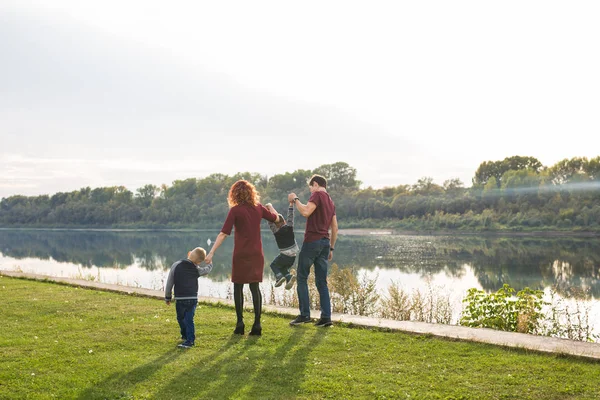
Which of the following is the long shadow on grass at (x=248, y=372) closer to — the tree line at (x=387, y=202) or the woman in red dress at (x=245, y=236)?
the woman in red dress at (x=245, y=236)

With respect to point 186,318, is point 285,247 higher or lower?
higher

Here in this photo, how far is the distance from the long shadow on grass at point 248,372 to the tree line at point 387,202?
62.1m

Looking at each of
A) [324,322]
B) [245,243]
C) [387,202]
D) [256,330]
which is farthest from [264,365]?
[387,202]

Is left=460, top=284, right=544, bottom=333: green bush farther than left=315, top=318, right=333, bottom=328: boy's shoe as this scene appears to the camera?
Yes

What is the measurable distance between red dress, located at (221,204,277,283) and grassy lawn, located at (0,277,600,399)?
2.64ft

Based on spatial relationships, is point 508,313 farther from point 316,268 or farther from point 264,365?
point 264,365

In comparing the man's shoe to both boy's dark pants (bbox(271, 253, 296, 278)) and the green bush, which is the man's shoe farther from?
the green bush

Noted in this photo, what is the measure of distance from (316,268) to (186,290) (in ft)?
6.37

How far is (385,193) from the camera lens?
105500mm

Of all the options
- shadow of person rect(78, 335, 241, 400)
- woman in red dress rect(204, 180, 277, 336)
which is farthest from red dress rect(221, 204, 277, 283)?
shadow of person rect(78, 335, 241, 400)

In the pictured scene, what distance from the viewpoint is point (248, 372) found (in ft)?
17.0

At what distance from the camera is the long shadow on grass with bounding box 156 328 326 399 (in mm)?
4645

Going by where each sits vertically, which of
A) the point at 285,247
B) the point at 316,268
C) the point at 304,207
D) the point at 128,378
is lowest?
the point at 128,378

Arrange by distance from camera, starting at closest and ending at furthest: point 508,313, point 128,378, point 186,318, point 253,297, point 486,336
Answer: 1. point 128,378
2. point 186,318
3. point 486,336
4. point 253,297
5. point 508,313
